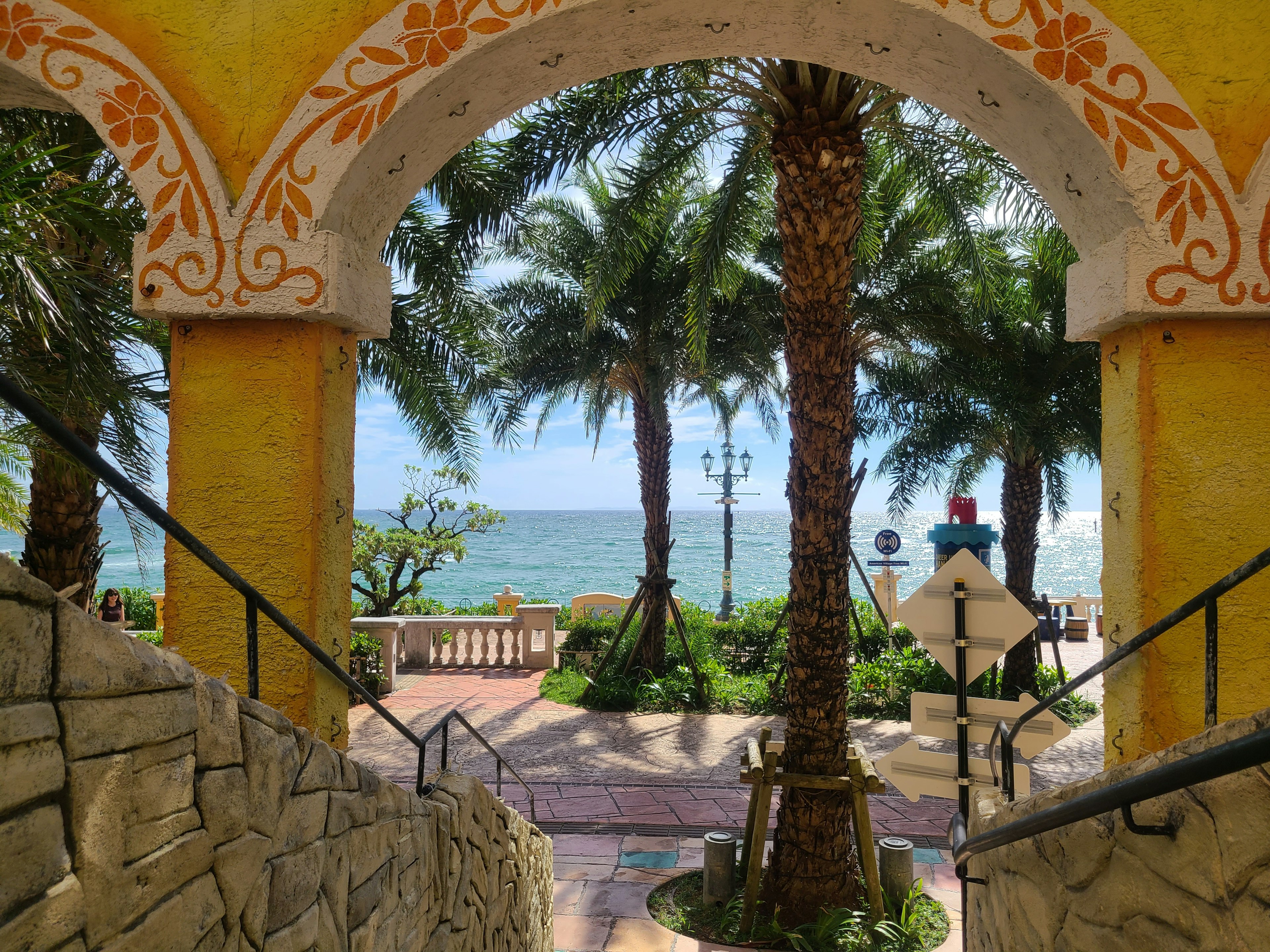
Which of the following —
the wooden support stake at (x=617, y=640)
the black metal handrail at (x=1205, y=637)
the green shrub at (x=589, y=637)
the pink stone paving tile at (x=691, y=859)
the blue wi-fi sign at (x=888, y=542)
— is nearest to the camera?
the black metal handrail at (x=1205, y=637)

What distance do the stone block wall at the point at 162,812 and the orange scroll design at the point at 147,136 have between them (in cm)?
205

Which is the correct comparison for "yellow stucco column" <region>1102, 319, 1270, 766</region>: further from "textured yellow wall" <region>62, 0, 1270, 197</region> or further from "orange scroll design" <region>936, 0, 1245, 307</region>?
"textured yellow wall" <region>62, 0, 1270, 197</region>

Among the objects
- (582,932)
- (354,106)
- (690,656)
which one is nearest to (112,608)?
(690,656)

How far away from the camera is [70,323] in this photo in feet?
10.5

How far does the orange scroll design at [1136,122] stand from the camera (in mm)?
3125

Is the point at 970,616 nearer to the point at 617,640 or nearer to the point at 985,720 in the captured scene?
the point at 985,720

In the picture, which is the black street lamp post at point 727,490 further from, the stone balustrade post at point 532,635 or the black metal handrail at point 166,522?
the black metal handrail at point 166,522

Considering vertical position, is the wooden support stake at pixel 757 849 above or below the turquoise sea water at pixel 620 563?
above

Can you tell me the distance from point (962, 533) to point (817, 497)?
211 inches

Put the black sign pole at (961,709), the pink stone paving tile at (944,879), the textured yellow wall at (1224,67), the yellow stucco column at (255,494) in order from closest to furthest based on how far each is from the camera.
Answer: the textured yellow wall at (1224,67), the yellow stucco column at (255,494), the black sign pole at (961,709), the pink stone paving tile at (944,879)

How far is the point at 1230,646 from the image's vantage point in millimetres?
3059

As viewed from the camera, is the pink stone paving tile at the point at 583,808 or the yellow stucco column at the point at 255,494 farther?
the pink stone paving tile at the point at 583,808

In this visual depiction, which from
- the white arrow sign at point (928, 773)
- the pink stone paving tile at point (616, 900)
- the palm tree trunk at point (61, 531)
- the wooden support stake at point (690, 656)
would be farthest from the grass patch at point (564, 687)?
the white arrow sign at point (928, 773)

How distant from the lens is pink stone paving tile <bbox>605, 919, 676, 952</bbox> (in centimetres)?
534
